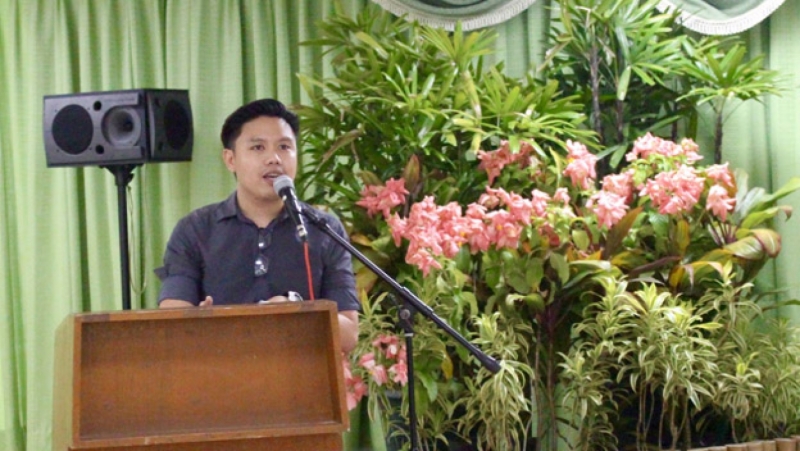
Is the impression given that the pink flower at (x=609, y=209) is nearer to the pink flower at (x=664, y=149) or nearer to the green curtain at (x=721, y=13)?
the pink flower at (x=664, y=149)

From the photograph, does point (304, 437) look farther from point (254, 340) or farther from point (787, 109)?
point (787, 109)

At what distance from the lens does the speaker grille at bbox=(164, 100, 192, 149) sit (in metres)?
3.97

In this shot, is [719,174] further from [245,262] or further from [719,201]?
[245,262]

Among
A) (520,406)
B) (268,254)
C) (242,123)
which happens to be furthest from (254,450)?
(520,406)

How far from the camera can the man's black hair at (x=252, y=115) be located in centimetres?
271

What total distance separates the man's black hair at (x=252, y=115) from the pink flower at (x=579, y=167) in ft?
3.81

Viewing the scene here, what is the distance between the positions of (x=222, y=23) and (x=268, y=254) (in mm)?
1975

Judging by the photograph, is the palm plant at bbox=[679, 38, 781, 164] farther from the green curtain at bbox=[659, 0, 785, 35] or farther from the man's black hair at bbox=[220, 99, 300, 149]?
the man's black hair at bbox=[220, 99, 300, 149]

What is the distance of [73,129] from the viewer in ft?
→ 12.8

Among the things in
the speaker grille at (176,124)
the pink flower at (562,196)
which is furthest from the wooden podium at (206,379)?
the speaker grille at (176,124)

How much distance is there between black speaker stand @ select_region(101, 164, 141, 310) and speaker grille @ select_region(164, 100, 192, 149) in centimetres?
17

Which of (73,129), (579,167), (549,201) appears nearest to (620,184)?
(579,167)

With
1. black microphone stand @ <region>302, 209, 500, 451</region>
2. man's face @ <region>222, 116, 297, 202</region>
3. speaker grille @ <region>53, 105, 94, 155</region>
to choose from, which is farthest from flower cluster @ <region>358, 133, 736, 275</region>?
speaker grille @ <region>53, 105, 94, 155</region>

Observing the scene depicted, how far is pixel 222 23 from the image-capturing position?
14.4ft
